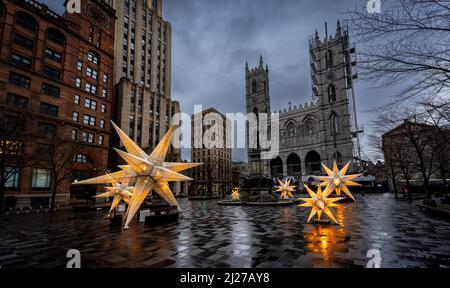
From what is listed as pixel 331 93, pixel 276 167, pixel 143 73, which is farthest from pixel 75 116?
pixel 331 93

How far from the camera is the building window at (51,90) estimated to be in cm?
2977

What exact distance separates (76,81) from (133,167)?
34008 millimetres

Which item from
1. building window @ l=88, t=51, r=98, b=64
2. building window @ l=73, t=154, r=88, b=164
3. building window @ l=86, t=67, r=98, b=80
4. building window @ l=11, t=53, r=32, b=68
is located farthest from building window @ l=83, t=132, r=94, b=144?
building window @ l=88, t=51, r=98, b=64

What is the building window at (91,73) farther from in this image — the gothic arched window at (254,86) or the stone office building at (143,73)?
the gothic arched window at (254,86)

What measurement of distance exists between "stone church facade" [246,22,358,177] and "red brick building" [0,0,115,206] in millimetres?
35677

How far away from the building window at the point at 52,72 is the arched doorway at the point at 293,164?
5534 centimetres

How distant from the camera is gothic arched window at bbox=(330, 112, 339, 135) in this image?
5675cm

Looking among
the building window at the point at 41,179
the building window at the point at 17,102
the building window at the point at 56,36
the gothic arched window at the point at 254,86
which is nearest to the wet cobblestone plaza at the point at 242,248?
the building window at the point at 17,102

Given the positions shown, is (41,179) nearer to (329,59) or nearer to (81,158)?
(81,158)

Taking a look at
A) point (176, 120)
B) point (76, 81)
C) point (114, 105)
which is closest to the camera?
point (76, 81)

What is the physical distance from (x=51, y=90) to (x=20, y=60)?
4685mm

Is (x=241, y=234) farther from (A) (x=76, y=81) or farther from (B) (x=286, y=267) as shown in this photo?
(A) (x=76, y=81)
